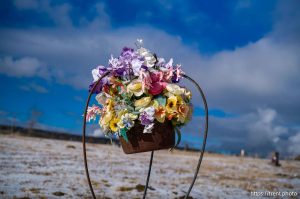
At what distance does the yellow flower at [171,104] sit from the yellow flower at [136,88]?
0.30 m

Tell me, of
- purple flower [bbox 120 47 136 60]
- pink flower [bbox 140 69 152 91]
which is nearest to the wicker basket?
pink flower [bbox 140 69 152 91]

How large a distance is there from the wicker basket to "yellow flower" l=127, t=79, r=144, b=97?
329 millimetres

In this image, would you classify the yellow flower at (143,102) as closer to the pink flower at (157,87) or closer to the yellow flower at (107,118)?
the pink flower at (157,87)

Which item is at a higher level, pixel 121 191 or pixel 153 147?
pixel 153 147

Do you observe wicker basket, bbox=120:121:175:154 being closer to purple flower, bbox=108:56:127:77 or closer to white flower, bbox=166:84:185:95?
white flower, bbox=166:84:185:95

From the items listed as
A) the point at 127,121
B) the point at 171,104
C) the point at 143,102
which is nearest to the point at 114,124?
the point at 127,121

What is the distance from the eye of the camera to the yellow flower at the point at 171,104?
12.4 ft

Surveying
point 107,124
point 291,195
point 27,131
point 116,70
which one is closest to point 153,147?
point 107,124

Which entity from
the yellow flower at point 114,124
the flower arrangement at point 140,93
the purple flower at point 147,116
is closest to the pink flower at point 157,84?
the flower arrangement at point 140,93

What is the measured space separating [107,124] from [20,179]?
533 cm

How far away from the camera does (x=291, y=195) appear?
9734 millimetres

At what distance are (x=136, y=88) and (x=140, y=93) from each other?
7cm

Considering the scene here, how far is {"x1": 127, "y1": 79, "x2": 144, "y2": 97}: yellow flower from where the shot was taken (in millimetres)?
3775

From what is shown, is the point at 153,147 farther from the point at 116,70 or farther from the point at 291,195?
the point at 291,195
